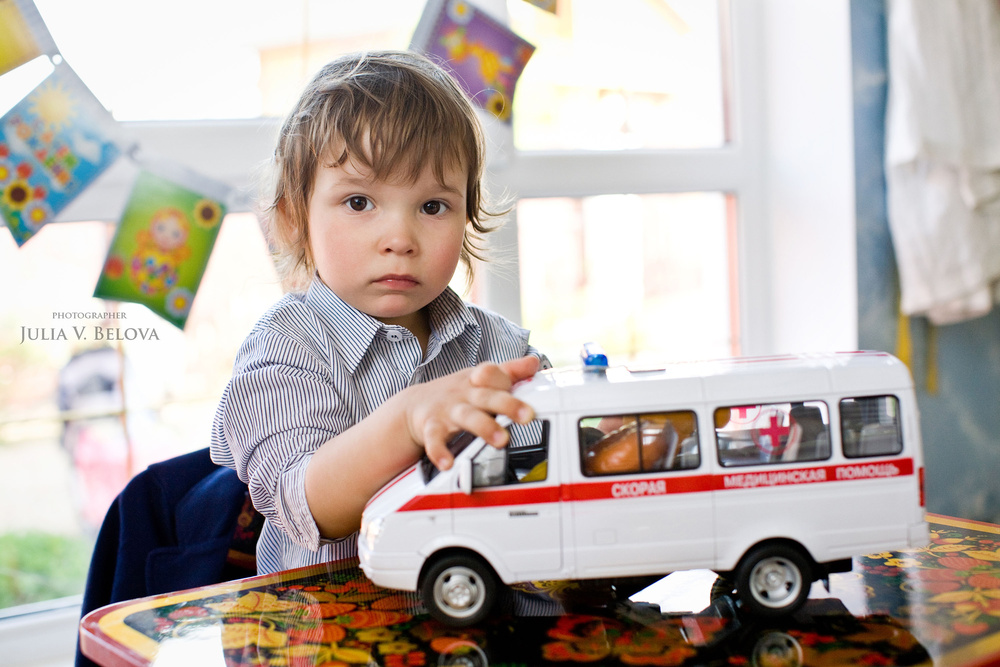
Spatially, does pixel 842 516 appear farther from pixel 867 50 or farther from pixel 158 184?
pixel 867 50

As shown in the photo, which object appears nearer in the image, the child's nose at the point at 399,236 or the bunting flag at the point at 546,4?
the child's nose at the point at 399,236

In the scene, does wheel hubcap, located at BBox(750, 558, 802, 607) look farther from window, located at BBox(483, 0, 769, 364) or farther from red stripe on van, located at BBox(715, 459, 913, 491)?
window, located at BBox(483, 0, 769, 364)

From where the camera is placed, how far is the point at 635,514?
24.3 inches

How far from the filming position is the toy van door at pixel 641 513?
62 cm

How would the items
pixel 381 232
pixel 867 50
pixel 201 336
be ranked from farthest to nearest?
pixel 867 50 < pixel 201 336 < pixel 381 232

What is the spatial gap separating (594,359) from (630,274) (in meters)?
1.08

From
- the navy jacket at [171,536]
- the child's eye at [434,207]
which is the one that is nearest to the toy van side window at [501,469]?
the child's eye at [434,207]

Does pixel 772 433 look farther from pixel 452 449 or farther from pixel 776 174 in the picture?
pixel 776 174

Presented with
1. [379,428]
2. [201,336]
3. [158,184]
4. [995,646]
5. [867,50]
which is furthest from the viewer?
[867,50]

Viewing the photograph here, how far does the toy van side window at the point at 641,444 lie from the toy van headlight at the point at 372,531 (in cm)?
15

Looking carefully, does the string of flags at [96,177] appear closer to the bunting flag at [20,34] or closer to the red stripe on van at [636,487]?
the bunting flag at [20,34]

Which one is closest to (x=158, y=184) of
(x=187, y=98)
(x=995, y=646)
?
(x=187, y=98)

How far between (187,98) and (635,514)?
3.50 ft

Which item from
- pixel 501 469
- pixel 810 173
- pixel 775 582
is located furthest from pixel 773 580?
pixel 810 173
